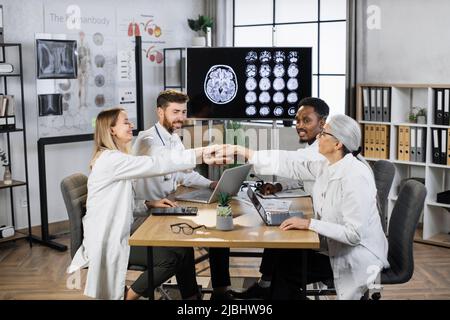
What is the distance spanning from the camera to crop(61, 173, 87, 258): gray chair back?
3451 mm

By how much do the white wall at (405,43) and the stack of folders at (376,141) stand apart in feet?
1.55

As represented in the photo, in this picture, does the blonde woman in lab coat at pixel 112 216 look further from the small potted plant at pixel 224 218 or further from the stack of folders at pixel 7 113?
Result: the stack of folders at pixel 7 113

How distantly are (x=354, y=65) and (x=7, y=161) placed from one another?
326cm

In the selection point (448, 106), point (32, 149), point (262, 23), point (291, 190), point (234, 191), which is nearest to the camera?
point (234, 191)

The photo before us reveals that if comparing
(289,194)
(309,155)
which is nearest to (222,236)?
(289,194)

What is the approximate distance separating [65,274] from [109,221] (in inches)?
65.9

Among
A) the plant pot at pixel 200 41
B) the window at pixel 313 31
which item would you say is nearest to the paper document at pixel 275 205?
the window at pixel 313 31

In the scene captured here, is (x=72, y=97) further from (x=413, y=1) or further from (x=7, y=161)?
(x=413, y=1)

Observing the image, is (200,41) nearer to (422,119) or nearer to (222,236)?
(422,119)

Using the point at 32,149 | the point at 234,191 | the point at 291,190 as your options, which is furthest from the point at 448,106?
the point at 32,149

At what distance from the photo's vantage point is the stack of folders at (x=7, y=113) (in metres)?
5.33

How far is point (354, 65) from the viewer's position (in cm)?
604

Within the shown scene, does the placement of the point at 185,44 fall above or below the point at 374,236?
above

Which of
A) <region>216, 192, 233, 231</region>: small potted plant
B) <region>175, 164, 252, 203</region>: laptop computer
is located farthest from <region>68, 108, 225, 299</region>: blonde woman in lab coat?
<region>216, 192, 233, 231</region>: small potted plant
